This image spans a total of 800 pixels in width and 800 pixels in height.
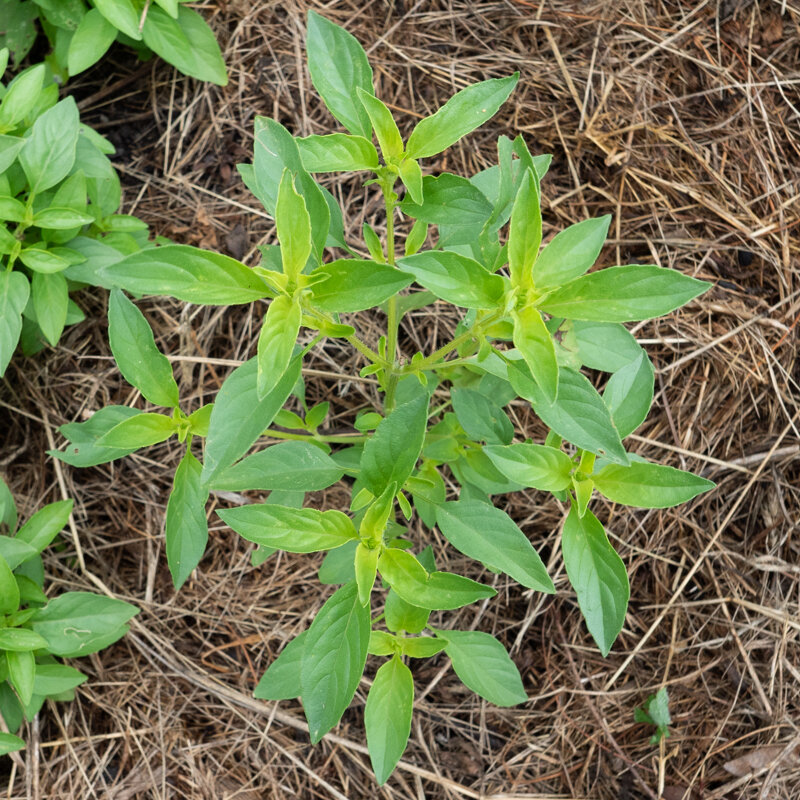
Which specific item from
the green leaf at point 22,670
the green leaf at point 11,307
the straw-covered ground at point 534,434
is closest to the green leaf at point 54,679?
the green leaf at point 22,670

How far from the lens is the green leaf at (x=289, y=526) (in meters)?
1.45

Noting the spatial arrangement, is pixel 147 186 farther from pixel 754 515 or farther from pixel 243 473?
pixel 754 515

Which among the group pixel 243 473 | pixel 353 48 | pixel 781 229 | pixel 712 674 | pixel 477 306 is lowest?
pixel 712 674

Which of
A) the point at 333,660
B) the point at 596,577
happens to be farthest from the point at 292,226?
the point at 596,577

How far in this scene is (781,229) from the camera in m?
2.55

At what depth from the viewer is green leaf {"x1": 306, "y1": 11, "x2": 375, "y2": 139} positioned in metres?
1.55

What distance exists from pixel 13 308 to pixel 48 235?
27 centimetres

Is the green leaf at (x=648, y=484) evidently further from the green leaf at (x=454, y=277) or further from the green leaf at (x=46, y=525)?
the green leaf at (x=46, y=525)

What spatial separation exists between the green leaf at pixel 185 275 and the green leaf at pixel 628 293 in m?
0.57

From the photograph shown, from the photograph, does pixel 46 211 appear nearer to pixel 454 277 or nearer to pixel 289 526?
pixel 289 526

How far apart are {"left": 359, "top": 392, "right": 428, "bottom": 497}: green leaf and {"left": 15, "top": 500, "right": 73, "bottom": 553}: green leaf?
1222mm

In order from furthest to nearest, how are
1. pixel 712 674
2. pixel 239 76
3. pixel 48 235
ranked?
pixel 239 76 < pixel 712 674 < pixel 48 235

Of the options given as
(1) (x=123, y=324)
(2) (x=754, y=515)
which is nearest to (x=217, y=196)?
(1) (x=123, y=324)

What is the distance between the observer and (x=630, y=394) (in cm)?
166
